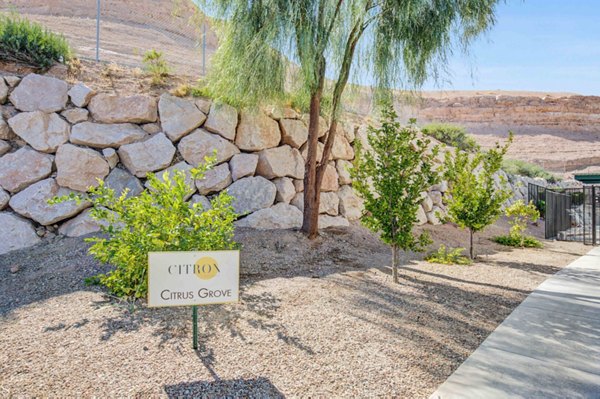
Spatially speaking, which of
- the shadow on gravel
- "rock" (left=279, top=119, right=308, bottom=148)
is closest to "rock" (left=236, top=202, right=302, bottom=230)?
"rock" (left=279, top=119, right=308, bottom=148)

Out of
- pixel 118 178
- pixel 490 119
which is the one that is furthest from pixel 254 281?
pixel 490 119

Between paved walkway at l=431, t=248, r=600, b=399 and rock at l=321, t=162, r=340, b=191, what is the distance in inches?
179

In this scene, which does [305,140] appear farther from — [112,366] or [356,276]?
[112,366]

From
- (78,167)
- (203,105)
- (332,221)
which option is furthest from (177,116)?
(332,221)

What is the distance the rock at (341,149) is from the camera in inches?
374

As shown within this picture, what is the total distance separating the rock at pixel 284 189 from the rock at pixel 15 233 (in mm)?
3967

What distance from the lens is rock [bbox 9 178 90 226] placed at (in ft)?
22.1

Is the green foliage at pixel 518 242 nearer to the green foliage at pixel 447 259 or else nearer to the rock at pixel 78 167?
the green foliage at pixel 447 259

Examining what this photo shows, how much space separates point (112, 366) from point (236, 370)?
2.84ft

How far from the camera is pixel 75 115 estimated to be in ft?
24.2

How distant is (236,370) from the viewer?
3.12 m

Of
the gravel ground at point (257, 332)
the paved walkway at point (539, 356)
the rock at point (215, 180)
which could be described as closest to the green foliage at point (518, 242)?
the gravel ground at point (257, 332)

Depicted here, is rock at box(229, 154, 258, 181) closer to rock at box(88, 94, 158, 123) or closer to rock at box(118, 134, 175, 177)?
rock at box(118, 134, 175, 177)

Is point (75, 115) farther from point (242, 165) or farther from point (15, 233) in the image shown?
point (242, 165)
